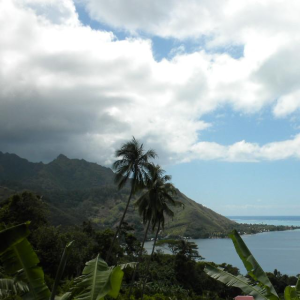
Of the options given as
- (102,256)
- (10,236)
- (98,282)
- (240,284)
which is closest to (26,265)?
(10,236)

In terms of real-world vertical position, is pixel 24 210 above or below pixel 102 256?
above

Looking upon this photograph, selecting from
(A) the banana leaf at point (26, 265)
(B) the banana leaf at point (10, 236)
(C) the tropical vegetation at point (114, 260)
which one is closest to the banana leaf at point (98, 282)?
(C) the tropical vegetation at point (114, 260)

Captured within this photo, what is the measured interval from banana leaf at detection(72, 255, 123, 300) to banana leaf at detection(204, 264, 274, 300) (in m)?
3.01

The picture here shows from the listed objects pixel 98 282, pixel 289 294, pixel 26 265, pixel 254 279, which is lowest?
pixel 289 294

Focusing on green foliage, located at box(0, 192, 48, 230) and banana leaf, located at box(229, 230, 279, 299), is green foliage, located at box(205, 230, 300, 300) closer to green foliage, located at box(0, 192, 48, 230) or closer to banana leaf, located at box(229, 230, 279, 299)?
banana leaf, located at box(229, 230, 279, 299)

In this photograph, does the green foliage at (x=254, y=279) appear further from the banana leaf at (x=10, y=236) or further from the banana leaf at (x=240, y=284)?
the banana leaf at (x=10, y=236)

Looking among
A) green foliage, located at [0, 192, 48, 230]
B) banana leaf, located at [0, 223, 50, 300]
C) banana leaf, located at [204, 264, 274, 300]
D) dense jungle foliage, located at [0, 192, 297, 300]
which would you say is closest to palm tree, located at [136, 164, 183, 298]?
dense jungle foliage, located at [0, 192, 297, 300]

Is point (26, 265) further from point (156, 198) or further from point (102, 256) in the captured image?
point (102, 256)

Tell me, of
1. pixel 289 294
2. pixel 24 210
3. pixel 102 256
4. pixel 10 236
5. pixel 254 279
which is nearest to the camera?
pixel 10 236

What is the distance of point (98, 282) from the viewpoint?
19.0 ft

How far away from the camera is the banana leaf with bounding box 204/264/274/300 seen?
7.39 m

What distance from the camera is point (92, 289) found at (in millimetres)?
5562

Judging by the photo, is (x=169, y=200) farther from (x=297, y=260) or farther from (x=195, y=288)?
(x=297, y=260)

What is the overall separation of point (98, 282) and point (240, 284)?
12.0 feet
